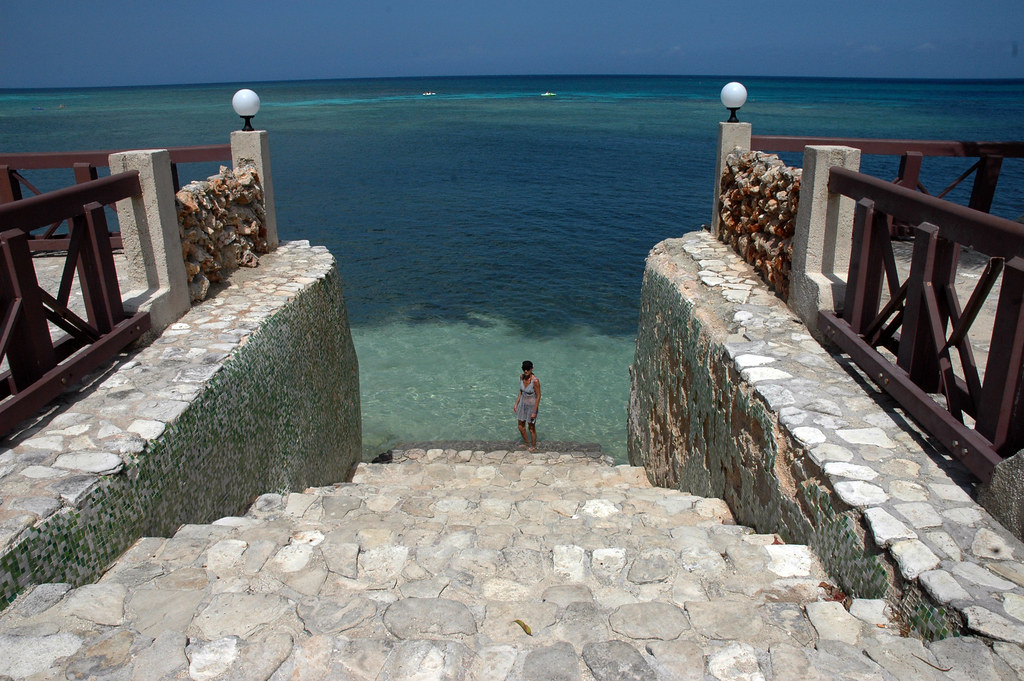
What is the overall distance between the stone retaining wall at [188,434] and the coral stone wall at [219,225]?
9.9 inches

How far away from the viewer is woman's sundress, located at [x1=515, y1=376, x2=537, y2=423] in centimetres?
1078

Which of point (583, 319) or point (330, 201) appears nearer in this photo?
point (583, 319)

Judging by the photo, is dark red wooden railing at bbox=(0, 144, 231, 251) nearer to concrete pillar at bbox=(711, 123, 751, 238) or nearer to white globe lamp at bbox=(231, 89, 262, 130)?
white globe lamp at bbox=(231, 89, 262, 130)

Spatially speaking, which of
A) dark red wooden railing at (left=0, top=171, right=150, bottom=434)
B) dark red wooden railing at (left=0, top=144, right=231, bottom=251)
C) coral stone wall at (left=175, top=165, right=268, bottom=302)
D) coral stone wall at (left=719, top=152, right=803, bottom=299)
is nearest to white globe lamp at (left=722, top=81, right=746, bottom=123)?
coral stone wall at (left=719, top=152, right=803, bottom=299)

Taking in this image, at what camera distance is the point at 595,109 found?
83.8 metres

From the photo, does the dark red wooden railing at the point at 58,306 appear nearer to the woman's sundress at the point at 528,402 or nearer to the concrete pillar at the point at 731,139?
the woman's sundress at the point at 528,402

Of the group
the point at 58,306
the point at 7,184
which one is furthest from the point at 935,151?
the point at 7,184

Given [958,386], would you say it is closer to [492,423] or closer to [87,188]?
[87,188]

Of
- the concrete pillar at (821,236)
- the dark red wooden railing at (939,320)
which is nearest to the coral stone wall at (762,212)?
the concrete pillar at (821,236)

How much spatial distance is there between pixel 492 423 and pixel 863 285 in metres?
7.99

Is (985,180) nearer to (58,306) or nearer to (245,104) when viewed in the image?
(245,104)

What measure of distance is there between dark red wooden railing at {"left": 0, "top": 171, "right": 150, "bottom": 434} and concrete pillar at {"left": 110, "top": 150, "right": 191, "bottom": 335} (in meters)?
0.14

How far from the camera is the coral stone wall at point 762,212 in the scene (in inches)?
273

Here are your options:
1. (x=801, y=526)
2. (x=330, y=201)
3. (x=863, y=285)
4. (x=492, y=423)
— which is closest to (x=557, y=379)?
(x=492, y=423)
